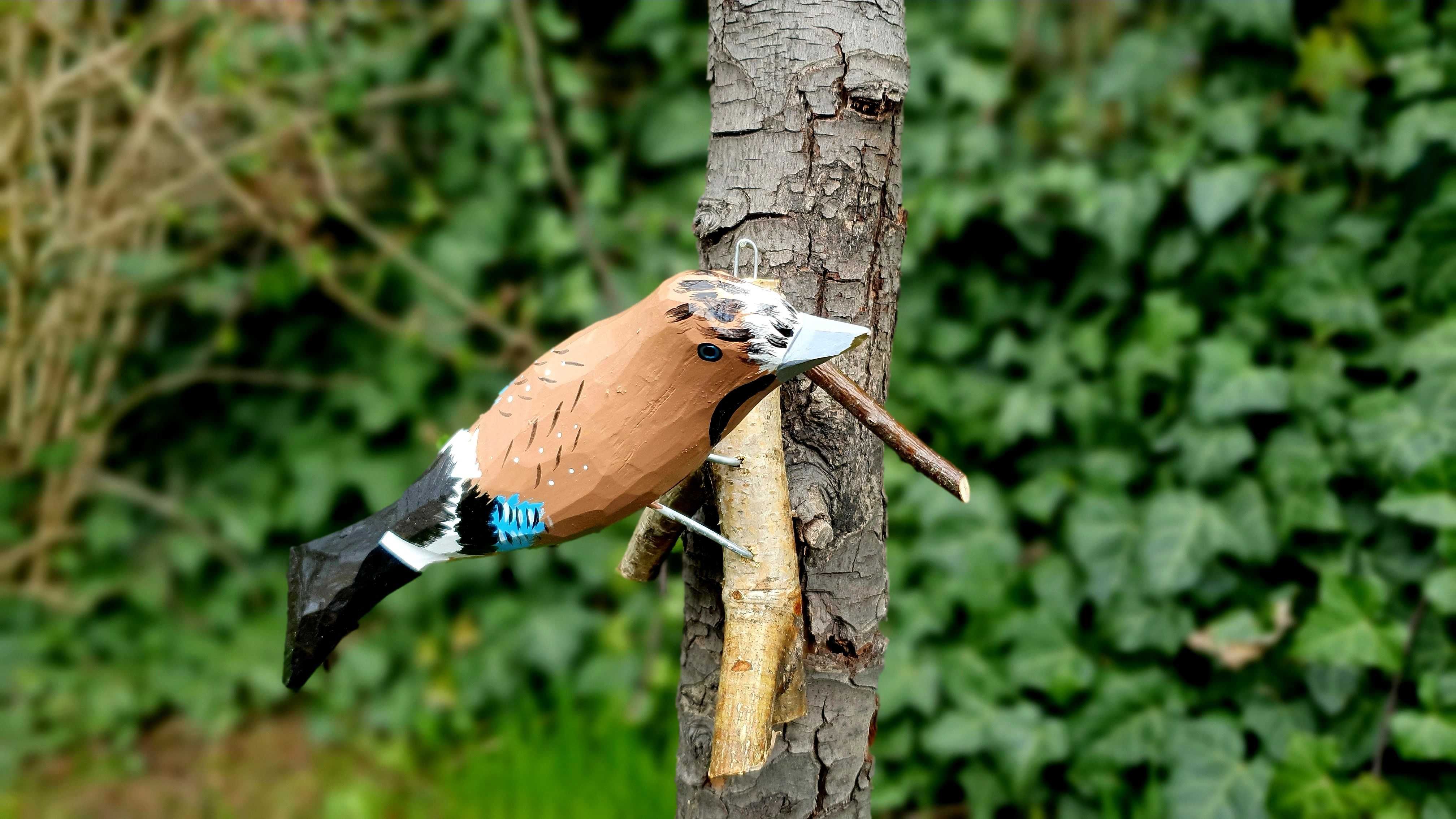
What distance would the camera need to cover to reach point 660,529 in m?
0.92

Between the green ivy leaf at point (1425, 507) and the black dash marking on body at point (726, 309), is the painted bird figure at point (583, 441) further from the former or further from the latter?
the green ivy leaf at point (1425, 507)

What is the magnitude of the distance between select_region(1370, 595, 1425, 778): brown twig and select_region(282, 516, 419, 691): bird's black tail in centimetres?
161

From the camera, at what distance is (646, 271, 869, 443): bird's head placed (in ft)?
2.42

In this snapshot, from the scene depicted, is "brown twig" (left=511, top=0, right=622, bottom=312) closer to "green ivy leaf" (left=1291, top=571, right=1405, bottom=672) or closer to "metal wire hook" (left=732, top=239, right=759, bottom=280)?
"metal wire hook" (left=732, top=239, right=759, bottom=280)

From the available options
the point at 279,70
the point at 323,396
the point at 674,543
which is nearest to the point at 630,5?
the point at 279,70

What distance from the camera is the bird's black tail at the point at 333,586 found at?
0.80m

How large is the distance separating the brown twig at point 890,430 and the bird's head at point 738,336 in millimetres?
56

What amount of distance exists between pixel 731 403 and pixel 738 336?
0.20 ft

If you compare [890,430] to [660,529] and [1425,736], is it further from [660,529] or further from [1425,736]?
[1425,736]

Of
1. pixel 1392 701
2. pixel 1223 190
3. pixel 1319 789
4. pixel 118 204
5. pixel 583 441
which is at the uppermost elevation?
pixel 118 204

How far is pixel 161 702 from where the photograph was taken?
2.42 meters

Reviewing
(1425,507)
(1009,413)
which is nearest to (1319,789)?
(1425,507)

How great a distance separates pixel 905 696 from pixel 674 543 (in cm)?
109

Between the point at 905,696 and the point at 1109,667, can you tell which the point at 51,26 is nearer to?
the point at 905,696
